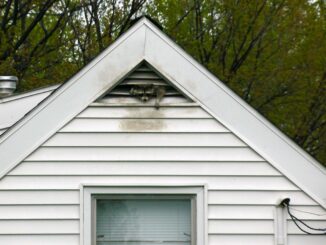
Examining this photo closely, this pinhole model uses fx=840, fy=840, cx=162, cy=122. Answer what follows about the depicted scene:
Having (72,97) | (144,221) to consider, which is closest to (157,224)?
(144,221)

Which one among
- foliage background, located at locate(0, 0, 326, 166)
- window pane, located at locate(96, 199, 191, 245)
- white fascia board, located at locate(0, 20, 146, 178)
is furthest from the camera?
foliage background, located at locate(0, 0, 326, 166)

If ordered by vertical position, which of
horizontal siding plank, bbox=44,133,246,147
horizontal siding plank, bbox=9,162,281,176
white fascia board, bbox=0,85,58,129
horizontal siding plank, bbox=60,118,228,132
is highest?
white fascia board, bbox=0,85,58,129

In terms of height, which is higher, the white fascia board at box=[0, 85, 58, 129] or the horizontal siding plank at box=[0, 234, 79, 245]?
the white fascia board at box=[0, 85, 58, 129]

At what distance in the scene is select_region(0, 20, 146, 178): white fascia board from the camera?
6.48 m

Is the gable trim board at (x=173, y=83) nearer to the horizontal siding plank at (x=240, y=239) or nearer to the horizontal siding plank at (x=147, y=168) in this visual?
the horizontal siding plank at (x=147, y=168)

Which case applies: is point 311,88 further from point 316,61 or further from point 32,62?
point 32,62

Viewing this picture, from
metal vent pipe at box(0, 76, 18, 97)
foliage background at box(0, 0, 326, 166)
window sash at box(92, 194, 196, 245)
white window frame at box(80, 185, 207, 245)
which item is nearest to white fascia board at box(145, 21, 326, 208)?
white window frame at box(80, 185, 207, 245)

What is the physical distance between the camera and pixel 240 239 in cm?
654

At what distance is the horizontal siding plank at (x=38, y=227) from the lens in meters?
6.48

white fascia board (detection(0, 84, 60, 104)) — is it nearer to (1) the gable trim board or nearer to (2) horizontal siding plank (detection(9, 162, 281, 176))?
(1) the gable trim board

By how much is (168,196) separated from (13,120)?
195 cm

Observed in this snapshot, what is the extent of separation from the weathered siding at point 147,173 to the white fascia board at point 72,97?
0.26 ft

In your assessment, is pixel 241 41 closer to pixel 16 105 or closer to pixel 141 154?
pixel 16 105

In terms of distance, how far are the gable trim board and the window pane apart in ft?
2.44
